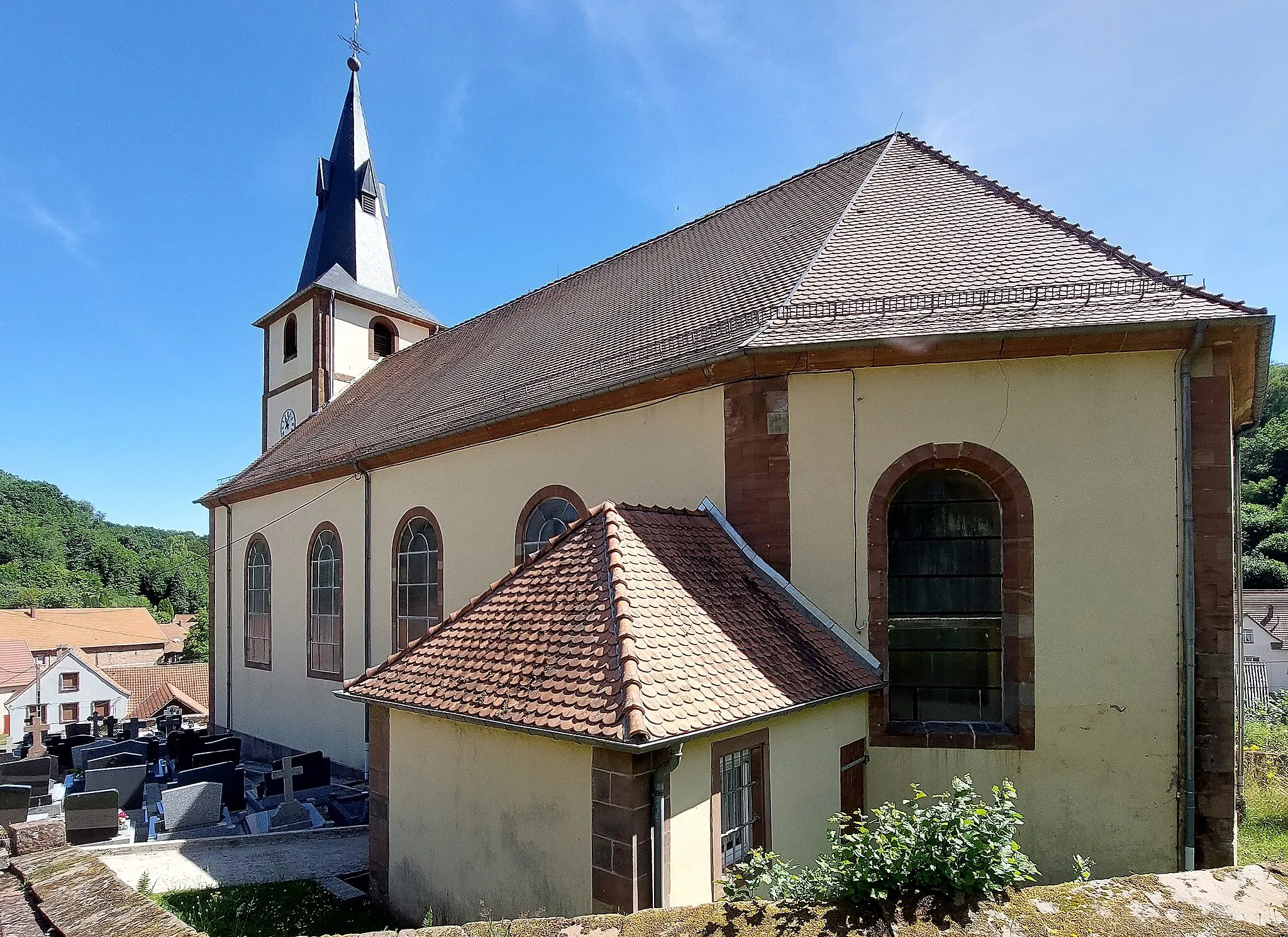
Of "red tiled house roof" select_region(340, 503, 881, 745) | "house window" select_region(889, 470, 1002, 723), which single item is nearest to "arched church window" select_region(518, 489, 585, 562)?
"red tiled house roof" select_region(340, 503, 881, 745)

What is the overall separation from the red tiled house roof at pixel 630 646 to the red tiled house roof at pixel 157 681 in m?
30.2

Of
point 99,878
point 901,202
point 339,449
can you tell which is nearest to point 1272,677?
point 901,202

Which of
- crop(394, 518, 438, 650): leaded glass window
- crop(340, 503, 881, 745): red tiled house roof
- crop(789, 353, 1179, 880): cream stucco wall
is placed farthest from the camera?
crop(394, 518, 438, 650): leaded glass window

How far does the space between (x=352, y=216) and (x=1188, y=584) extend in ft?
75.5

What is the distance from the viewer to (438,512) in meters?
14.2

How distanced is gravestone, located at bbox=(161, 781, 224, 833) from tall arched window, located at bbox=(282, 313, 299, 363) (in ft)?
47.4

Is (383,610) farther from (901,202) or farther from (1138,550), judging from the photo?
(1138,550)

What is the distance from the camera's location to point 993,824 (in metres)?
4.31

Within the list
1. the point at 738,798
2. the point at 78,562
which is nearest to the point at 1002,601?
the point at 738,798

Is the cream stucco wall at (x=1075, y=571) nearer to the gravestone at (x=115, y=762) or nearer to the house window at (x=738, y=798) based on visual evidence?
the house window at (x=738, y=798)

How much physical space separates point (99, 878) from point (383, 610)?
11.4 m

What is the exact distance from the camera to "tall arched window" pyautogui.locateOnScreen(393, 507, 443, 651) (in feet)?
47.0

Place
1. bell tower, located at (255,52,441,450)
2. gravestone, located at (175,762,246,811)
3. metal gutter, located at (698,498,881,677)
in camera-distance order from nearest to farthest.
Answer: metal gutter, located at (698,498,881,677)
gravestone, located at (175,762,246,811)
bell tower, located at (255,52,441,450)

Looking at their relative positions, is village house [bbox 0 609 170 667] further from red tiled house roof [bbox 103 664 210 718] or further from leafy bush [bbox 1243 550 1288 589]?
leafy bush [bbox 1243 550 1288 589]
